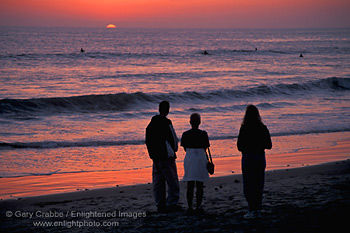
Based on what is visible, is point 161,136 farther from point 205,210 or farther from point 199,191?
point 205,210

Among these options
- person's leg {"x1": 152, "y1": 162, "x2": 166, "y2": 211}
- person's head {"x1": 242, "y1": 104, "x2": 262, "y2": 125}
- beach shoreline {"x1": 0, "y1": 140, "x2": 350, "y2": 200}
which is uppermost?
person's head {"x1": 242, "y1": 104, "x2": 262, "y2": 125}

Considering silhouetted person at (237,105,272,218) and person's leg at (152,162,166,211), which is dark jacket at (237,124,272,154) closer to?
silhouetted person at (237,105,272,218)

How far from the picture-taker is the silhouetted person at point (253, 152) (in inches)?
235

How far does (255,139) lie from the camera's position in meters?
6.00

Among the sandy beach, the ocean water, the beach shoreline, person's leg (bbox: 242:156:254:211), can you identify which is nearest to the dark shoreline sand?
the sandy beach

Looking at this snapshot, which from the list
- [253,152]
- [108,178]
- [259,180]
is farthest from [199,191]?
[108,178]

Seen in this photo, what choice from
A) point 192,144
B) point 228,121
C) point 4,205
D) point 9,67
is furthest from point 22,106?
point 9,67

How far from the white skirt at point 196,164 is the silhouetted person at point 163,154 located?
1.03 ft

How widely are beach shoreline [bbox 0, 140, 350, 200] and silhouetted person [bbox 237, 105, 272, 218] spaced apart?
3.61 meters

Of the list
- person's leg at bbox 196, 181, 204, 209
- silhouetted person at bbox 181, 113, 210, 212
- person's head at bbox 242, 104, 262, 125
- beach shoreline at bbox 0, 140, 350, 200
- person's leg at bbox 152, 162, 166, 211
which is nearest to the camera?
person's head at bbox 242, 104, 262, 125

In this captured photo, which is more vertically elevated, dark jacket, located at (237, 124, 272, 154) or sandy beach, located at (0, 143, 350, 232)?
dark jacket, located at (237, 124, 272, 154)

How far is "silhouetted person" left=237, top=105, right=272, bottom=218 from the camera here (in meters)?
5.97

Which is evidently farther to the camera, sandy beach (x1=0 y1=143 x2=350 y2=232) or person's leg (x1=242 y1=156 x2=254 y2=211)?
person's leg (x1=242 y1=156 x2=254 y2=211)

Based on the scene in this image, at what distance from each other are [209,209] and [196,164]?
86cm
